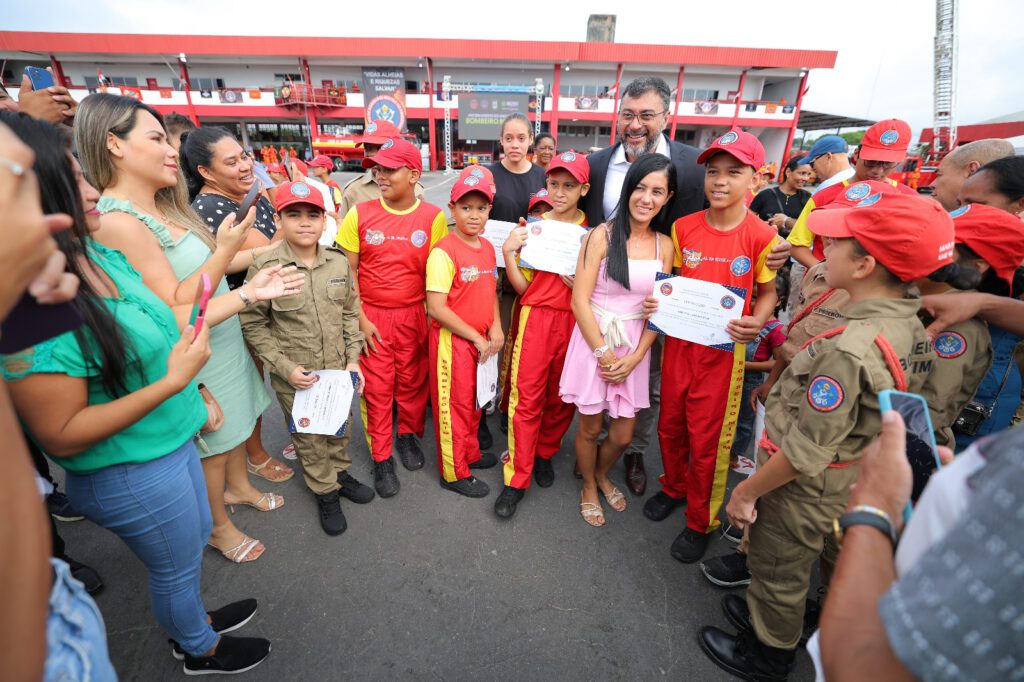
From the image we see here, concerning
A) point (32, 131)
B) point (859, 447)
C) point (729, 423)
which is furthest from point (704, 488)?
point (32, 131)

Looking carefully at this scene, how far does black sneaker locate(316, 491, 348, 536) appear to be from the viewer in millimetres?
2512

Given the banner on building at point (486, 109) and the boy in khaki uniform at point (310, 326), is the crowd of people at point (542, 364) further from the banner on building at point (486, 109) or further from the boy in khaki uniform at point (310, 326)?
the banner on building at point (486, 109)

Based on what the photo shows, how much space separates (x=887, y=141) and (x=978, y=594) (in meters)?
3.94

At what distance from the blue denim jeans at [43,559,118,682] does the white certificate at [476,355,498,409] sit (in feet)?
6.90

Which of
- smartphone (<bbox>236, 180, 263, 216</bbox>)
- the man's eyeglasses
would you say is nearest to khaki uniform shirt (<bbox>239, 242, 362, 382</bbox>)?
smartphone (<bbox>236, 180, 263, 216</bbox>)

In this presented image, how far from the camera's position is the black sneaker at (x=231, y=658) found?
5.69 ft

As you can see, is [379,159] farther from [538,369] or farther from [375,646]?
[375,646]

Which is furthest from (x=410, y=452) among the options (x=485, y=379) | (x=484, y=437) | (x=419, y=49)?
(x=419, y=49)

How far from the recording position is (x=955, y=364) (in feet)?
5.89

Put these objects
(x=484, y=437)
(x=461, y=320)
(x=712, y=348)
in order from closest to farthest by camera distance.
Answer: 1. (x=712, y=348)
2. (x=461, y=320)
3. (x=484, y=437)

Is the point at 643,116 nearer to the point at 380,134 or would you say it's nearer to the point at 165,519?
the point at 380,134

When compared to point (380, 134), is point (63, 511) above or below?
below


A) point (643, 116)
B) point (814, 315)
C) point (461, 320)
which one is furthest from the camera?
point (643, 116)

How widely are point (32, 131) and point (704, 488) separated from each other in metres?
3.04
